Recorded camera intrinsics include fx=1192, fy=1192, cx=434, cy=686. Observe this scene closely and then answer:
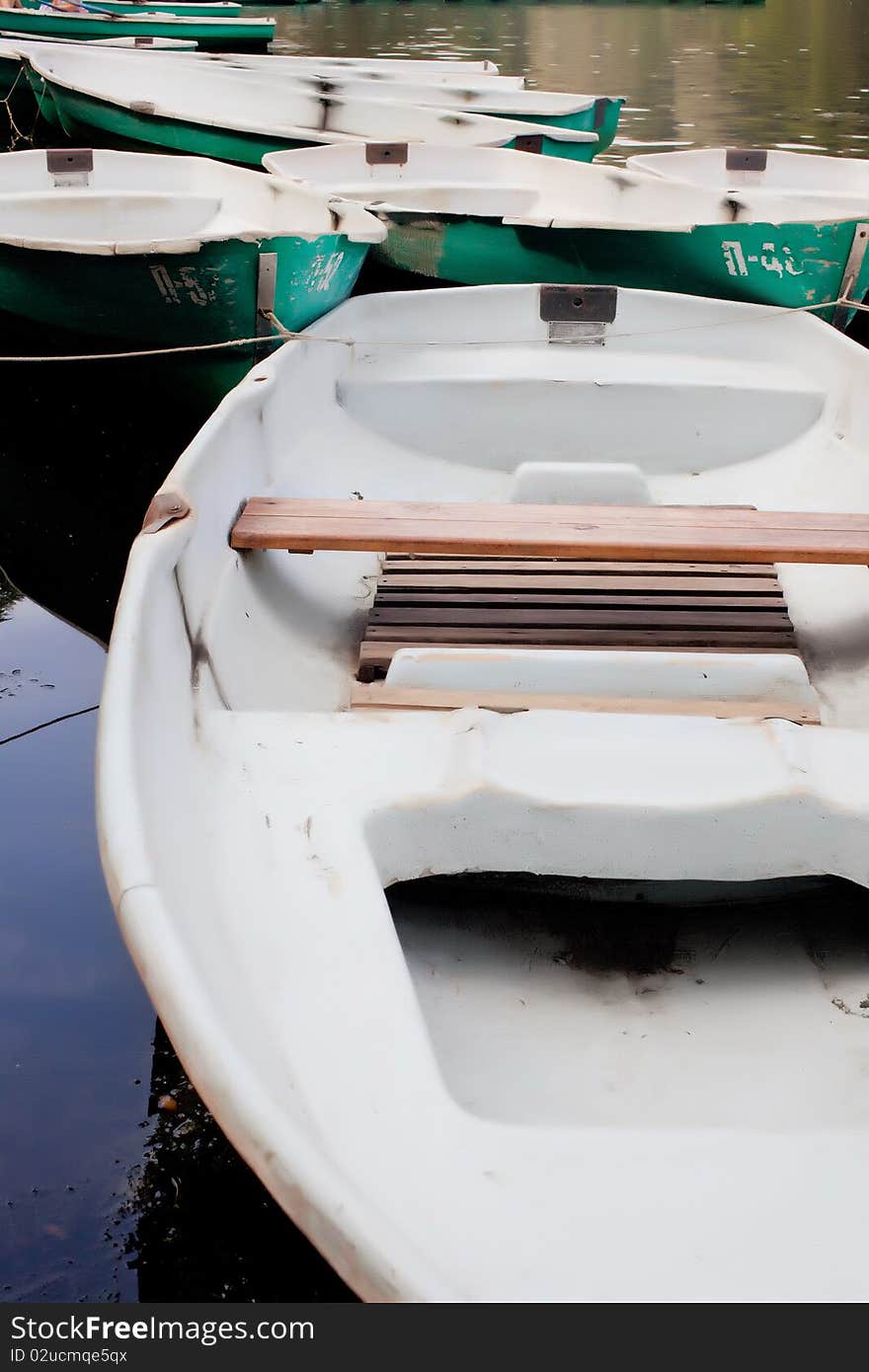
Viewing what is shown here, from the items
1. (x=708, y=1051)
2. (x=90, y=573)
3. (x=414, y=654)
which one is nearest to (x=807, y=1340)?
(x=708, y=1051)

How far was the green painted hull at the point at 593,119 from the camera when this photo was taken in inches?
340

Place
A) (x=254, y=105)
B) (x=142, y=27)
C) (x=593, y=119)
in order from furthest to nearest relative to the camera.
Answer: (x=142, y=27) → (x=593, y=119) → (x=254, y=105)

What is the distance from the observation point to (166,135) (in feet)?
25.5

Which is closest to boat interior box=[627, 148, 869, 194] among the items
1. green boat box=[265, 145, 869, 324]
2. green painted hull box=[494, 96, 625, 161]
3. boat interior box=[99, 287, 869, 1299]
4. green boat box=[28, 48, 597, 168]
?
green boat box=[28, 48, 597, 168]

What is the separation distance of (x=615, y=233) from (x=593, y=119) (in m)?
4.84

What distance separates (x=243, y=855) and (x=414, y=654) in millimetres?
835

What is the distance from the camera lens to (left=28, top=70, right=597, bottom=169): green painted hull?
7.27 meters

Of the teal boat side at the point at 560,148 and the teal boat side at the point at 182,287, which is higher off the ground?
the teal boat side at the point at 560,148

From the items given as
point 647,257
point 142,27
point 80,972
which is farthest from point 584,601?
point 142,27

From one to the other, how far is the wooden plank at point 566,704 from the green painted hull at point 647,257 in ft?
9.32

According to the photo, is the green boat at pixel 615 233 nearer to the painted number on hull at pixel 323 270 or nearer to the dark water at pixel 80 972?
the painted number on hull at pixel 323 270

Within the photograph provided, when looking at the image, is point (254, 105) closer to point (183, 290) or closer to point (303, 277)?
point (183, 290)

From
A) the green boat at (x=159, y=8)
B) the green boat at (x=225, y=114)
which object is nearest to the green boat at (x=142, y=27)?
the green boat at (x=159, y=8)

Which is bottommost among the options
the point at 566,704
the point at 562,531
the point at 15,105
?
the point at 566,704
